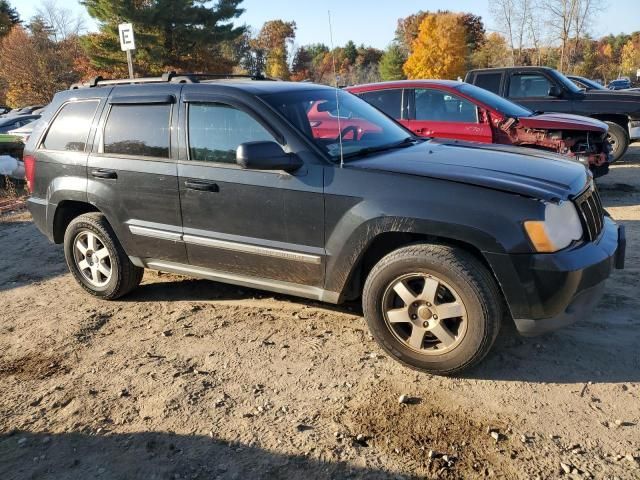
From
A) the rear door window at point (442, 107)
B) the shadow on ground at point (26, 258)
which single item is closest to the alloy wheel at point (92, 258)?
the shadow on ground at point (26, 258)

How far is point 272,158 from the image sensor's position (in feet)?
11.2

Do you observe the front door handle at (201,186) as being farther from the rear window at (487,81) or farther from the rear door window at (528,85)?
the rear door window at (528,85)

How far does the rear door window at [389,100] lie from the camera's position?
7.64 meters

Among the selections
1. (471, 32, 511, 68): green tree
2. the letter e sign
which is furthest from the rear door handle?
(471, 32, 511, 68): green tree

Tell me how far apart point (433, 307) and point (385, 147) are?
134cm

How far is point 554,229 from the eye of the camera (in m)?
2.95

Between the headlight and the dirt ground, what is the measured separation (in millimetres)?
855

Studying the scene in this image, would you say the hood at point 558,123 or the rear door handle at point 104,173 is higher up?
the hood at point 558,123

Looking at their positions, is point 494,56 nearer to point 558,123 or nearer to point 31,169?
point 558,123

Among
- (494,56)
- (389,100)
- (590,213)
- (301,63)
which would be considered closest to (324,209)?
(590,213)

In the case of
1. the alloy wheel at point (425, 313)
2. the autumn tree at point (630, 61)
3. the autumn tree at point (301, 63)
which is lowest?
the alloy wheel at point (425, 313)

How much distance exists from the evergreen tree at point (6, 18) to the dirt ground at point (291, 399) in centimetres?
6359

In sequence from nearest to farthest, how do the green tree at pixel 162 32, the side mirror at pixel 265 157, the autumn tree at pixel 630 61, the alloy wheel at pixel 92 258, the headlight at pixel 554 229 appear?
the headlight at pixel 554 229, the side mirror at pixel 265 157, the alloy wheel at pixel 92 258, the green tree at pixel 162 32, the autumn tree at pixel 630 61

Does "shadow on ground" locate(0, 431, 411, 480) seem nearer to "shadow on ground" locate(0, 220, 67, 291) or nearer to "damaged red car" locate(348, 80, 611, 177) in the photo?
"shadow on ground" locate(0, 220, 67, 291)
